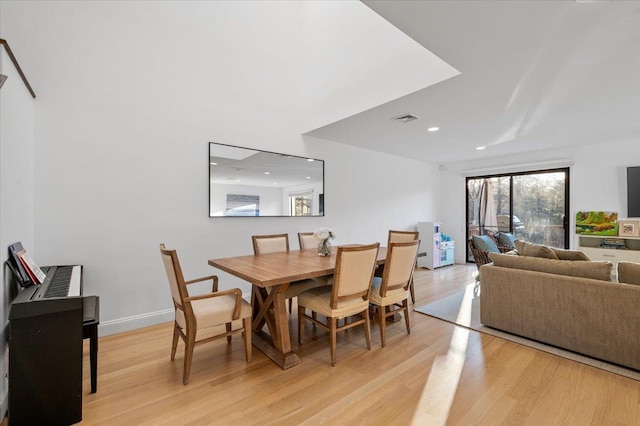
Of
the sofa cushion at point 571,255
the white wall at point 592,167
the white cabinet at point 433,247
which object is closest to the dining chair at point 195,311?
the sofa cushion at point 571,255

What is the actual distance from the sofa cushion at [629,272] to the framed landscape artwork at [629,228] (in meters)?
3.14

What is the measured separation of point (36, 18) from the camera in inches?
98.5

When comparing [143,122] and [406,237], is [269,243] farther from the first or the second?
[143,122]

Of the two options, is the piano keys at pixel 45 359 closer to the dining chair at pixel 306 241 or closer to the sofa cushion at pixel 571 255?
the dining chair at pixel 306 241

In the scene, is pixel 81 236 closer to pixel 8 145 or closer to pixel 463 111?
pixel 8 145

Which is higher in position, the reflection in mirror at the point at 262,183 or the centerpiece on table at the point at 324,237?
the reflection in mirror at the point at 262,183

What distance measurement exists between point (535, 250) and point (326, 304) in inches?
85.6

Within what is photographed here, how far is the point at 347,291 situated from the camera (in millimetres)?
2404

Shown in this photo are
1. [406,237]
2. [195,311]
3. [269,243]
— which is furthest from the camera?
[406,237]

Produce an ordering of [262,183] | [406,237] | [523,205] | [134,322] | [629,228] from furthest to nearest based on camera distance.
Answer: [523,205], [629,228], [262,183], [406,237], [134,322]

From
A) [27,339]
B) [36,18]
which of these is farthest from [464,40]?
[36,18]

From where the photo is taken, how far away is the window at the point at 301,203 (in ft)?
14.2

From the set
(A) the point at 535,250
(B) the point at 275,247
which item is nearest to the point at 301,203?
(B) the point at 275,247

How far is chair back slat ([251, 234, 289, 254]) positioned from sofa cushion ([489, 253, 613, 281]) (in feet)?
7.79
